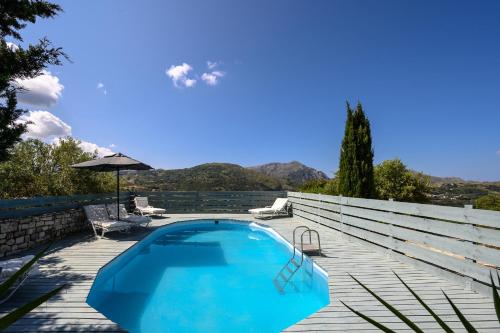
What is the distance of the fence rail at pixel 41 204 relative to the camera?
21.3 feet

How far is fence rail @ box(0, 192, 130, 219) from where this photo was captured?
6477 mm

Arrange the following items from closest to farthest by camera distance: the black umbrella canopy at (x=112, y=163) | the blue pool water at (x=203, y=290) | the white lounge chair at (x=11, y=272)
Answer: the white lounge chair at (x=11, y=272) → the blue pool water at (x=203, y=290) → the black umbrella canopy at (x=112, y=163)

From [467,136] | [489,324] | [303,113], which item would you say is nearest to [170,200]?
[303,113]

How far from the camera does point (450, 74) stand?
1263 cm

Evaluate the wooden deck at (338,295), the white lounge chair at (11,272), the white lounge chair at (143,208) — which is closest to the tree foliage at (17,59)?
the wooden deck at (338,295)

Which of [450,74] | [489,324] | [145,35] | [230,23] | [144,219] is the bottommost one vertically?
[489,324]

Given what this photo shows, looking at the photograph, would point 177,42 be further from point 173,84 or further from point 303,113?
point 303,113

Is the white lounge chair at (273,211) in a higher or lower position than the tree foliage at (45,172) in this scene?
lower

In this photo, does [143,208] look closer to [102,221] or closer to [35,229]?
[102,221]

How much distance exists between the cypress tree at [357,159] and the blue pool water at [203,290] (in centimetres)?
356

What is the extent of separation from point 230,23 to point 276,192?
867 centimetres

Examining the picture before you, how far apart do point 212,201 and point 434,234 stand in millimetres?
11457

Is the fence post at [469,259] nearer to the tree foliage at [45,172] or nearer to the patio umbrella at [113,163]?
the patio umbrella at [113,163]

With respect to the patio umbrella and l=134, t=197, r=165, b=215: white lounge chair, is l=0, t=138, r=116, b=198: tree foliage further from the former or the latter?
the patio umbrella
